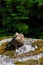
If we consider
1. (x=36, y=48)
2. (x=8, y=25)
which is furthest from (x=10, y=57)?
(x=8, y=25)

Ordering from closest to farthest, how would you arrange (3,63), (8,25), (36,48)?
(3,63) → (36,48) → (8,25)

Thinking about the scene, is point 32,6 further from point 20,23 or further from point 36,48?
point 36,48

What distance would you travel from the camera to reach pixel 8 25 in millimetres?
7938

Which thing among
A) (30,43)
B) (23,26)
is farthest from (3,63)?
(23,26)

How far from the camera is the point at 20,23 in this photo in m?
7.68

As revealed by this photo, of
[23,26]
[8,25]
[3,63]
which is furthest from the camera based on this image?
[8,25]

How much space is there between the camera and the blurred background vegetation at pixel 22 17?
7586 mm

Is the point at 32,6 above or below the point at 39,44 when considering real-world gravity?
below

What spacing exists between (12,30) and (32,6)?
3.27ft

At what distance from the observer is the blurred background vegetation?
299 inches

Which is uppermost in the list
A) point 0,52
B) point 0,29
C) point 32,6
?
point 0,52

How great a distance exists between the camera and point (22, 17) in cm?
761

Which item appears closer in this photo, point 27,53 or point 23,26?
point 27,53

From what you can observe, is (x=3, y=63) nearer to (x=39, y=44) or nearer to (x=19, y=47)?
(x=19, y=47)
